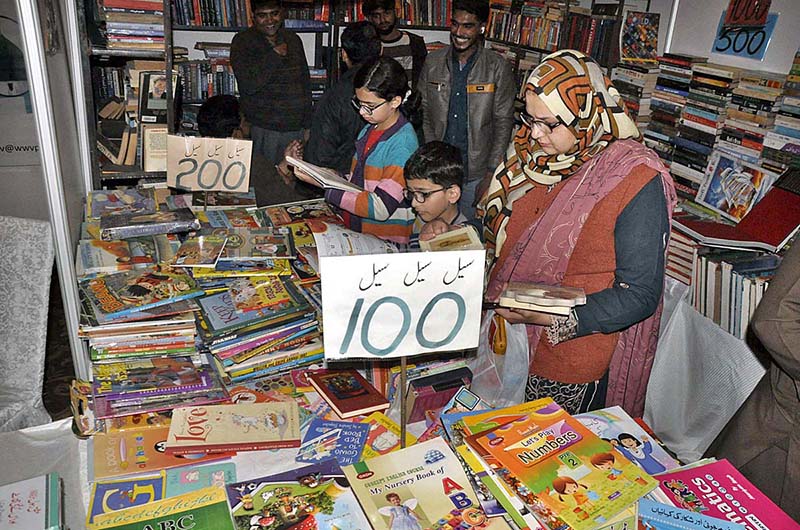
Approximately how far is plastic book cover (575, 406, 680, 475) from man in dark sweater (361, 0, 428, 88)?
3209 millimetres

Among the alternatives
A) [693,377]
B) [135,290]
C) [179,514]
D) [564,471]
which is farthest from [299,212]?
[693,377]

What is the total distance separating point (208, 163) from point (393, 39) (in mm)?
2488

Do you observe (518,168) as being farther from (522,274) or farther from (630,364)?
(630,364)

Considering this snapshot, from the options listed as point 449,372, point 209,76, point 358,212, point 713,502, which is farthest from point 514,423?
point 209,76

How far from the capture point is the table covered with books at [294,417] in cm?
112

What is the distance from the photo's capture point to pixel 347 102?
298 centimetres

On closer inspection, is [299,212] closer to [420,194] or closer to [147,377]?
[420,194]

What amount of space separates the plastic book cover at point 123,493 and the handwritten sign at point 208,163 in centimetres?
108

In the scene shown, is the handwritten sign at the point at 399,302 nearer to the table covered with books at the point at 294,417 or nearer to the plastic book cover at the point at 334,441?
the table covered with books at the point at 294,417

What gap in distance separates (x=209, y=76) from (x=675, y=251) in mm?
3893

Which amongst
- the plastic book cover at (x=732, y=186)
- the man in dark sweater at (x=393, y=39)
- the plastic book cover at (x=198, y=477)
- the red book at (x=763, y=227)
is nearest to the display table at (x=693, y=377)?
the red book at (x=763, y=227)

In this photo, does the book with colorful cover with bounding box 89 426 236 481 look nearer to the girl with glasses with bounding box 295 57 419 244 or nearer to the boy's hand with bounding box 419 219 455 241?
the boy's hand with bounding box 419 219 455 241

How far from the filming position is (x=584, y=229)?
1461 millimetres

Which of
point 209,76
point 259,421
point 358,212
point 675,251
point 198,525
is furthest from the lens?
point 209,76
